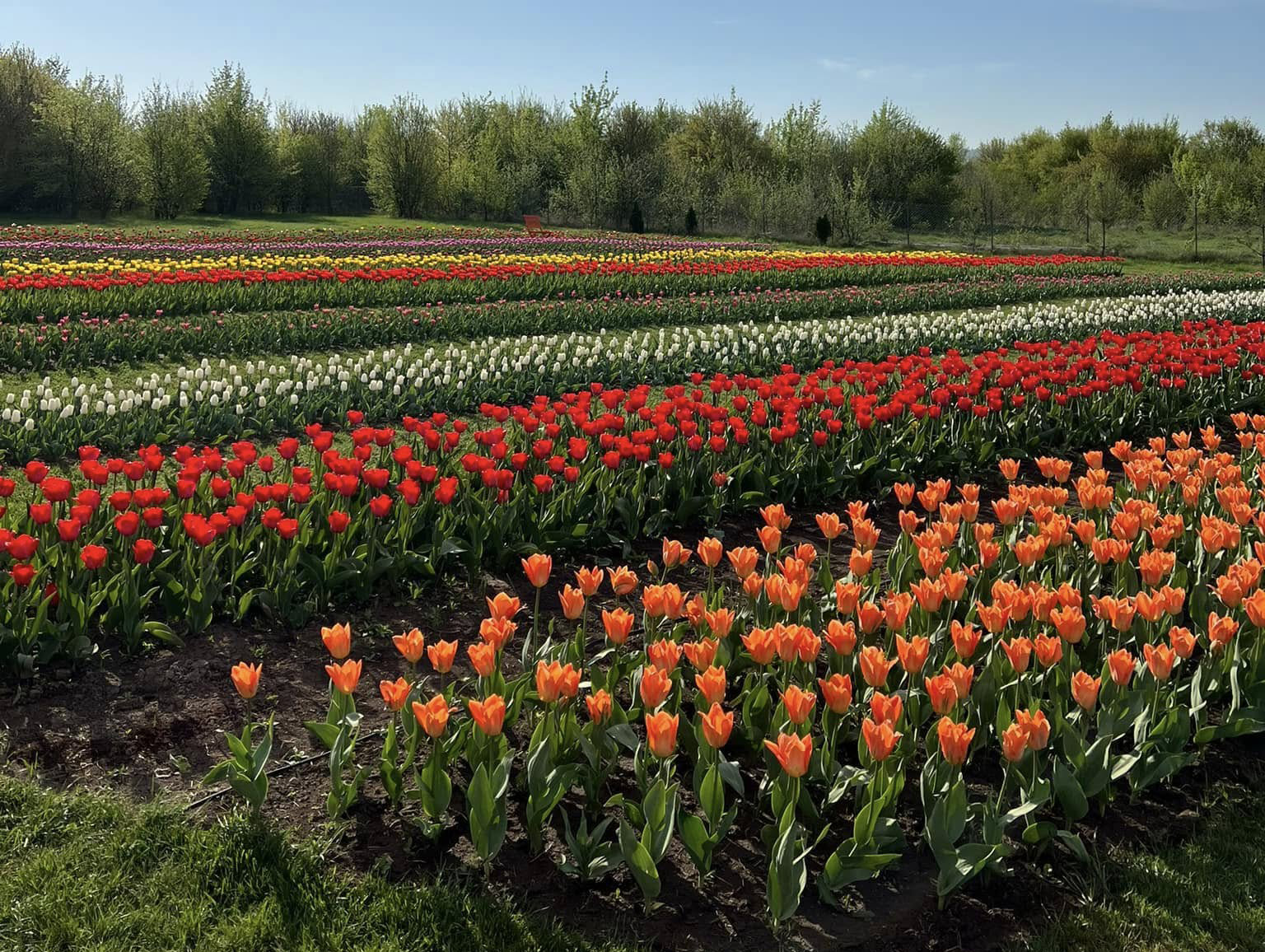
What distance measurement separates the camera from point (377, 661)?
496 cm

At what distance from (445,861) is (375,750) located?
0.79 metres

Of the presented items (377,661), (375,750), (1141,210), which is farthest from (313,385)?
(1141,210)

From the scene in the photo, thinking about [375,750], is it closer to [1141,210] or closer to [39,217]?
[39,217]

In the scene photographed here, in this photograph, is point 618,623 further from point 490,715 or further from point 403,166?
point 403,166

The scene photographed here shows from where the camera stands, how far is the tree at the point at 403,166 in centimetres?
5344

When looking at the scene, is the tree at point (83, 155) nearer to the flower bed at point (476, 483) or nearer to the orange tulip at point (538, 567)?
the flower bed at point (476, 483)

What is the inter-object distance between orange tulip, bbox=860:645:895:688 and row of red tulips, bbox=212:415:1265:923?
1 cm

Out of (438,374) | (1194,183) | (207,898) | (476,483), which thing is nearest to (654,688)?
(207,898)

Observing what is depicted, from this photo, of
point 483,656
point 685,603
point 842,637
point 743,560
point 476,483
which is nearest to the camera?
point 483,656

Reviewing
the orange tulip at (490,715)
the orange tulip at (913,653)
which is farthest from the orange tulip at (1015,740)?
the orange tulip at (490,715)

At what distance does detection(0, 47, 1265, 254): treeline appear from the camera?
43406 mm

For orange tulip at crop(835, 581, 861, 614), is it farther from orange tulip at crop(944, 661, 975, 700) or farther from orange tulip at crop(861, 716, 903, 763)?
orange tulip at crop(861, 716, 903, 763)

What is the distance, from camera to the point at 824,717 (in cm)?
368

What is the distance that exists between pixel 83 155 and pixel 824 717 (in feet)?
160
